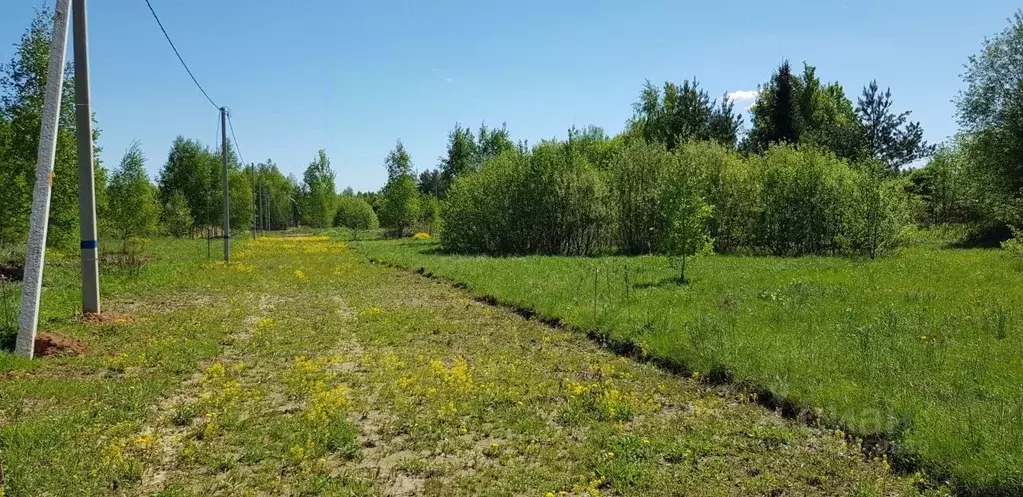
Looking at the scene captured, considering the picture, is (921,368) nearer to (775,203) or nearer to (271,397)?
(271,397)

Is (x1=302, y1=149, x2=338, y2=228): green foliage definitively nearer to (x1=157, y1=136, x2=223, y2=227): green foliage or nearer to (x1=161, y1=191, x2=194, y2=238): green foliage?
(x1=157, y1=136, x2=223, y2=227): green foliage

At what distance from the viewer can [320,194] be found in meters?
90.7

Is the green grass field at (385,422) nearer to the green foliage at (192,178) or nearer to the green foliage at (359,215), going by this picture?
the green foliage at (192,178)

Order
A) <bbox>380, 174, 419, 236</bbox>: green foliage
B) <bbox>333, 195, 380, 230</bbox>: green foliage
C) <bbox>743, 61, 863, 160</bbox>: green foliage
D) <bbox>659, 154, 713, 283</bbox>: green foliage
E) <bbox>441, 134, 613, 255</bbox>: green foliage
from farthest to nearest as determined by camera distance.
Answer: <bbox>333, 195, 380, 230</bbox>: green foliage, <bbox>380, 174, 419, 236</bbox>: green foliage, <bbox>743, 61, 863, 160</bbox>: green foliage, <bbox>441, 134, 613, 255</bbox>: green foliage, <bbox>659, 154, 713, 283</bbox>: green foliage

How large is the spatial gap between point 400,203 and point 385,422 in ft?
179

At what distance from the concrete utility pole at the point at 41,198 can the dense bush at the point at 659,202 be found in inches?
785

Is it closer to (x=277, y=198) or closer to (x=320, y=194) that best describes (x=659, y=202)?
(x=320, y=194)

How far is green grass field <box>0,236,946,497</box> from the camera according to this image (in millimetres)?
5242

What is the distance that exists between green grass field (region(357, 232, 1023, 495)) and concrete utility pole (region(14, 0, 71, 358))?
8954mm

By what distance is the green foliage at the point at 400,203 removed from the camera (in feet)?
196

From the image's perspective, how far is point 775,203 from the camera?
101 ft

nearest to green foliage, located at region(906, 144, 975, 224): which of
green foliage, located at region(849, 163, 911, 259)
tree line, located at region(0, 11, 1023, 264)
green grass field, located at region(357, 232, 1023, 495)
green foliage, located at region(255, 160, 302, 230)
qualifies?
tree line, located at region(0, 11, 1023, 264)

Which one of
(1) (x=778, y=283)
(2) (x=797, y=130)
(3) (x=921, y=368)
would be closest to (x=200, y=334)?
(3) (x=921, y=368)

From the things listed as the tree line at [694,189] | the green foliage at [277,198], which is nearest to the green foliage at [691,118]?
the tree line at [694,189]
